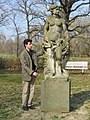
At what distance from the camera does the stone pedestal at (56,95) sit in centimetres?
797

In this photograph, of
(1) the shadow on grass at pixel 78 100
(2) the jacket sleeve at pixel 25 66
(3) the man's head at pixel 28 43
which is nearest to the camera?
(2) the jacket sleeve at pixel 25 66

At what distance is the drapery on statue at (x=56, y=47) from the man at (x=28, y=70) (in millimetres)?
386

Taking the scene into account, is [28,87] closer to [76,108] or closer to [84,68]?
[76,108]

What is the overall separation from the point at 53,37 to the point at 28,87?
5.11ft

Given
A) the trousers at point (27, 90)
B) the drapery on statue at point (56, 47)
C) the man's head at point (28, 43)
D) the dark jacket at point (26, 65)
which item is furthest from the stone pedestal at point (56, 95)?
the man's head at point (28, 43)

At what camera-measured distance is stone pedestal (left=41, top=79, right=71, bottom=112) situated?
7973mm

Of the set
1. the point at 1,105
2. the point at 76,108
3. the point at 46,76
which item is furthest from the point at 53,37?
the point at 1,105

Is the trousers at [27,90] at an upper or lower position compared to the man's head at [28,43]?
lower

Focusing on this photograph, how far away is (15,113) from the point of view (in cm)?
800

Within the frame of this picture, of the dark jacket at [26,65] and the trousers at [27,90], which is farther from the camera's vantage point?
the trousers at [27,90]

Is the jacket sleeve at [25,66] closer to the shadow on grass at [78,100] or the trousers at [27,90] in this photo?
the trousers at [27,90]

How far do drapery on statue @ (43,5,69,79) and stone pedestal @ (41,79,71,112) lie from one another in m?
0.24

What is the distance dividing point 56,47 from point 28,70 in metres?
1.02

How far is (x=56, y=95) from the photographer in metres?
8.01
